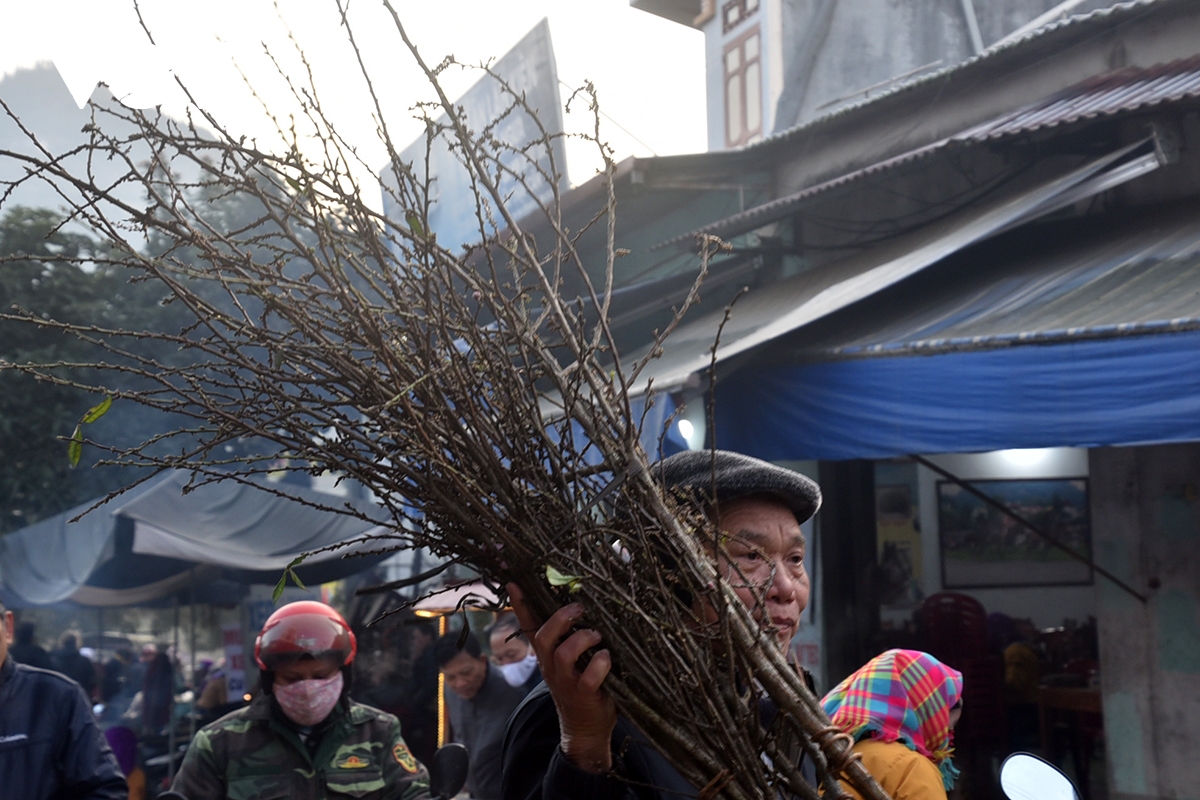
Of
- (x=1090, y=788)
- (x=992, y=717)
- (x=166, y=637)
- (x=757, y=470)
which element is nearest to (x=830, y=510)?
(x=992, y=717)

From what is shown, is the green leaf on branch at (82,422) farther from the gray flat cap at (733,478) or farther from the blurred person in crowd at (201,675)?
the blurred person in crowd at (201,675)

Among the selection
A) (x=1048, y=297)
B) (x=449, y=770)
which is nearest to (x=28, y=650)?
(x=449, y=770)

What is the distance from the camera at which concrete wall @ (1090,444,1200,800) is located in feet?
19.0

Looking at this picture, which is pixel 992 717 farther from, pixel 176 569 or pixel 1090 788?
pixel 176 569

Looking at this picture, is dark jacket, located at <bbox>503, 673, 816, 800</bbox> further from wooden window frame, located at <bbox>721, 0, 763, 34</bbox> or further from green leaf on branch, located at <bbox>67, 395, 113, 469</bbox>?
wooden window frame, located at <bbox>721, 0, 763, 34</bbox>

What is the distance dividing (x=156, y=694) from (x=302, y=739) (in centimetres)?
849

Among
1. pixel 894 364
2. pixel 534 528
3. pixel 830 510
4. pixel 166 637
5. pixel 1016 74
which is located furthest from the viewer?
pixel 166 637

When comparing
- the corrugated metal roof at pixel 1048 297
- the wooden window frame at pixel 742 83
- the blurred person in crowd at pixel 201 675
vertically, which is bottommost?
the blurred person in crowd at pixel 201 675

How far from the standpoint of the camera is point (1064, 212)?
22.3 feet

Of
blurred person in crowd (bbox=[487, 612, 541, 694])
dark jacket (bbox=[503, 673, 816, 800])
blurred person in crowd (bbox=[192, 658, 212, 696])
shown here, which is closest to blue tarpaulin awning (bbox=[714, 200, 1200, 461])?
blurred person in crowd (bbox=[487, 612, 541, 694])

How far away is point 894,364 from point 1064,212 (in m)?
2.19

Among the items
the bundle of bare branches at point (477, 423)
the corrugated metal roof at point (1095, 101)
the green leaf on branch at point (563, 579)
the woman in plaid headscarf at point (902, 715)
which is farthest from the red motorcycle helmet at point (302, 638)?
the corrugated metal roof at point (1095, 101)

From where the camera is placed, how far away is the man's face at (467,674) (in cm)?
584

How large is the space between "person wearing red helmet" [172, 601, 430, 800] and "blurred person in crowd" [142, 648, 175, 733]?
7.98 m
